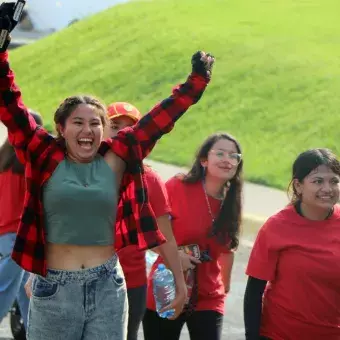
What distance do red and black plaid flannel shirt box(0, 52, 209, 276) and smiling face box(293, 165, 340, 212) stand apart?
0.73 m

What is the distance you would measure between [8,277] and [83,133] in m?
2.25

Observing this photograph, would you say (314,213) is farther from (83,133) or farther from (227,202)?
(83,133)

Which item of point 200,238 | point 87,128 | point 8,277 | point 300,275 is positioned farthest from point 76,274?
point 8,277

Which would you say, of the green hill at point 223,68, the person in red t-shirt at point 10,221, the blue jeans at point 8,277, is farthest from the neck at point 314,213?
the green hill at point 223,68

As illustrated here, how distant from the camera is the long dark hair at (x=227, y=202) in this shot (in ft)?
17.5

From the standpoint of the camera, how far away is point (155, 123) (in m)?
4.25

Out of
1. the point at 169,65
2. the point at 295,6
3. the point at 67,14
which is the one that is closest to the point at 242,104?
the point at 169,65

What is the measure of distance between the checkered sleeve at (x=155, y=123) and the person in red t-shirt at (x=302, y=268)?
2.35 feet

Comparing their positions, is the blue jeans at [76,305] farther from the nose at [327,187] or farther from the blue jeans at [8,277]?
the blue jeans at [8,277]

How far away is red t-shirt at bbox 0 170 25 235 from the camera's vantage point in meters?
5.80

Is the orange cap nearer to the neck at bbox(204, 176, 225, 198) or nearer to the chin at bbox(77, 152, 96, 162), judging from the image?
the neck at bbox(204, 176, 225, 198)

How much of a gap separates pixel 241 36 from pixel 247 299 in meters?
17.7

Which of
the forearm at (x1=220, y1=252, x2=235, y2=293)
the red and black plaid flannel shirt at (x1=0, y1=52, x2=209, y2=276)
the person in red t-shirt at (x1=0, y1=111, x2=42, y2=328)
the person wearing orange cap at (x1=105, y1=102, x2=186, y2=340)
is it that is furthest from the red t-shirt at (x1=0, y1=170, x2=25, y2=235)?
the red and black plaid flannel shirt at (x1=0, y1=52, x2=209, y2=276)

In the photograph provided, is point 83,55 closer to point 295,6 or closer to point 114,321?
point 295,6
